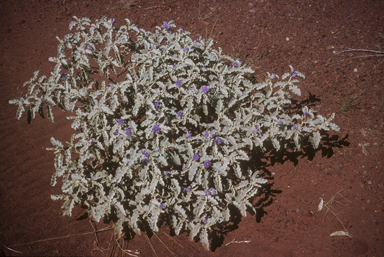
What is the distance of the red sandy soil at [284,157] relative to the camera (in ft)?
9.32

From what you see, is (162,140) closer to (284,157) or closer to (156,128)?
(156,128)

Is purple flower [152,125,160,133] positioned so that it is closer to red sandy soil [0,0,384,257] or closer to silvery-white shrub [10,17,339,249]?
silvery-white shrub [10,17,339,249]

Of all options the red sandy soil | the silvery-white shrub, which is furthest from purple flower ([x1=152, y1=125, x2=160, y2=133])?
the red sandy soil

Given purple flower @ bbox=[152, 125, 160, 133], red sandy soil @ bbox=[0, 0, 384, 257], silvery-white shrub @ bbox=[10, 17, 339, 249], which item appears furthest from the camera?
red sandy soil @ bbox=[0, 0, 384, 257]

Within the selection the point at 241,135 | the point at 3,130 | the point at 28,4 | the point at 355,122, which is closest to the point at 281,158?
the point at 241,135

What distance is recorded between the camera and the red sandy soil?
2.84 m

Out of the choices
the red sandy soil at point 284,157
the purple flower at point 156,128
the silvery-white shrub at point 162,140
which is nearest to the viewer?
the purple flower at point 156,128

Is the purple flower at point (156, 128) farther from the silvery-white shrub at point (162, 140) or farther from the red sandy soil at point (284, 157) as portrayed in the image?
the red sandy soil at point (284, 157)

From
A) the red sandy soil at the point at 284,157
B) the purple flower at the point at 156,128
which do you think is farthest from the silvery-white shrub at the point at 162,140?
the red sandy soil at the point at 284,157

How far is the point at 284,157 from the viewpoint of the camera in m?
3.27

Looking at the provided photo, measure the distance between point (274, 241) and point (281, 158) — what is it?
3.54ft

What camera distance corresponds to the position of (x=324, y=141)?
3.29 m

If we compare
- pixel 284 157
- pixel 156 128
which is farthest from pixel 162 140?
pixel 284 157

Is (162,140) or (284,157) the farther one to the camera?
(284,157)
